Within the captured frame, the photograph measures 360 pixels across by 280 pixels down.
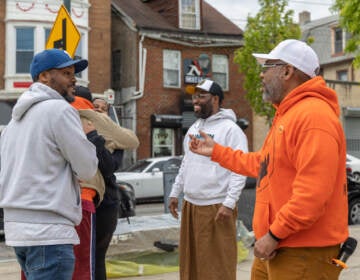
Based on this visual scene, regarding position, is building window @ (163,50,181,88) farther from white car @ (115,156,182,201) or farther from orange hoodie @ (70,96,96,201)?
orange hoodie @ (70,96,96,201)

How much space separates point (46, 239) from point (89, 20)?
24.5 m

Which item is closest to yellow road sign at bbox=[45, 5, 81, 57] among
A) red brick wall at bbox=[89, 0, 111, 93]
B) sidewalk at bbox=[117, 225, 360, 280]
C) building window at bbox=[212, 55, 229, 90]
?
sidewalk at bbox=[117, 225, 360, 280]

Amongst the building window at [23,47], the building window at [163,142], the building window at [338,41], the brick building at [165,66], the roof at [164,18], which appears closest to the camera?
the building window at [23,47]

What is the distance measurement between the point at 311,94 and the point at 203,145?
3.41ft

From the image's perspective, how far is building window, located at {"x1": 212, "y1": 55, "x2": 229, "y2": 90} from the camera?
3045 centimetres

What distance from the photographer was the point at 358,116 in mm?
36219

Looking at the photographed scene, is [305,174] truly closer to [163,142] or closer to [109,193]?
[109,193]

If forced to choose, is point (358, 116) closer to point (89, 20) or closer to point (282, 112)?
point (89, 20)

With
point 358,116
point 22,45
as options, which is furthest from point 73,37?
point 358,116

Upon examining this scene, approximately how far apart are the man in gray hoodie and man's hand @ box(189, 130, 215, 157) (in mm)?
810

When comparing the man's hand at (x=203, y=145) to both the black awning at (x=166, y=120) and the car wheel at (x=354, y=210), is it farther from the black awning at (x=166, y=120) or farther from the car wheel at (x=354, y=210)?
the black awning at (x=166, y=120)

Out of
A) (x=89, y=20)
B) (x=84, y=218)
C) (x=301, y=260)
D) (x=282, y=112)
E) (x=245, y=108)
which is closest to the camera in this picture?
(x=301, y=260)

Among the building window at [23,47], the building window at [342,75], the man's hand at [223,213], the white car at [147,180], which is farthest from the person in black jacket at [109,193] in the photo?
the building window at [342,75]

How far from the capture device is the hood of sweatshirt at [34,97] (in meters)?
3.58
